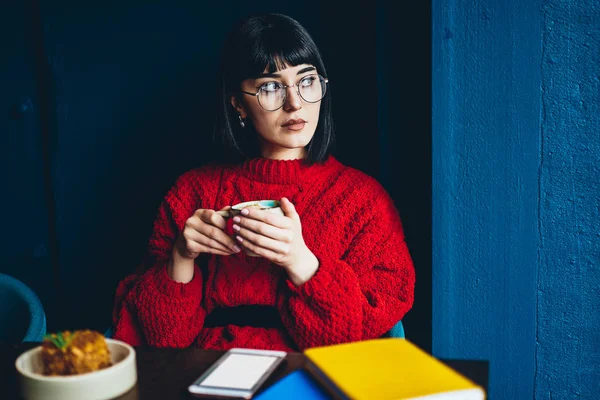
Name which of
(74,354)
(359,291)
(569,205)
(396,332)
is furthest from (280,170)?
(74,354)

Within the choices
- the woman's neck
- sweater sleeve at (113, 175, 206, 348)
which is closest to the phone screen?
sweater sleeve at (113, 175, 206, 348)

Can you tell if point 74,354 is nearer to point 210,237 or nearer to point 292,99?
point 210,237

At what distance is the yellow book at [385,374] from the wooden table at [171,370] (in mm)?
63

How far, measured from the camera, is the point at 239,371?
0.91m

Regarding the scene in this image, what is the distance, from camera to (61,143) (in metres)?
2.00

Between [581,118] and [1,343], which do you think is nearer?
[1,343]

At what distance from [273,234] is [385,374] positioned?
48 cm

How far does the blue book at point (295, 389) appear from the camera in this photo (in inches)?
31.9

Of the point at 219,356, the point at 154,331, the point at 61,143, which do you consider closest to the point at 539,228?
the point at 219,356

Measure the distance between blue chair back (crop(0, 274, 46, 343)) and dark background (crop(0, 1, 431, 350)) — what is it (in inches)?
17.5

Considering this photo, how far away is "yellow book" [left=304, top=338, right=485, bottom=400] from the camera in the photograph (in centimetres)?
76

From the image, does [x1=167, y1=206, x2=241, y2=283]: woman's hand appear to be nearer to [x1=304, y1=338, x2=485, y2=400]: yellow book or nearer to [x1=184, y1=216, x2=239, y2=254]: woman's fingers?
[x1=184, y1=216, x2=239, y2=254]: woman's fingers

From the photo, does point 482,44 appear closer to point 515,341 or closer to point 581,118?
point 581,118

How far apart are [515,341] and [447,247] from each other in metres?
0.28
